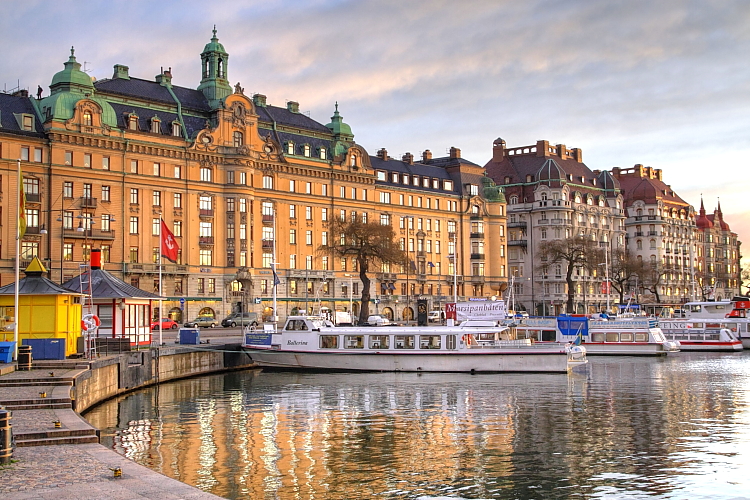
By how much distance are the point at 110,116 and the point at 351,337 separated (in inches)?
1947

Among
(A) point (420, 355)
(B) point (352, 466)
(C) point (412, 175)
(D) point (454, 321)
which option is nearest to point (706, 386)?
(A) point (420, 355)

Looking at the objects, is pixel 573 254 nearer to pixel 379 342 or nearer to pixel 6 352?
pixel 379 342

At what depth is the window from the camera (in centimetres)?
10956

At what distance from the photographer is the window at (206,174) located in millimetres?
109562

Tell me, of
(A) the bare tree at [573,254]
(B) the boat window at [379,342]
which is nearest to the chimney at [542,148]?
(A) the bare tree at [573,254]

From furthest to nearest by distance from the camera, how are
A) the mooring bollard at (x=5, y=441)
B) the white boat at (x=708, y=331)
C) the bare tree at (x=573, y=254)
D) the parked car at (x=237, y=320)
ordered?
1. the bare tree at (x=573, y=254)
2. the parked car at (x=237, y=320)
3. the white boat at (x=708, y=331)
4. the mooring bollard at (x=5, y=441)

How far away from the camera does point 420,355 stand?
63531 millimetres

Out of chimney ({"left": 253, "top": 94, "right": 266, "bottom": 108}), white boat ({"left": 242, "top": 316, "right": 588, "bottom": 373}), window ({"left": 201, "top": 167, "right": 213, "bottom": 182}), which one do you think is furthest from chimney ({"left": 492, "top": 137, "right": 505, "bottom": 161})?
white boat ({"left": 242, "top": 316, "right": 588, "bottom": 373})

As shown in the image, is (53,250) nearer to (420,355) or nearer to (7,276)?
(7,276)

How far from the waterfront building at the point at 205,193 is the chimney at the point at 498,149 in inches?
1573

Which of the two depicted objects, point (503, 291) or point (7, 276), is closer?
point (7, 276)

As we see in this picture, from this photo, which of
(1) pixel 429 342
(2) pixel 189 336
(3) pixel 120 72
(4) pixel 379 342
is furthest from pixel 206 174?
(1) pixel 429 342

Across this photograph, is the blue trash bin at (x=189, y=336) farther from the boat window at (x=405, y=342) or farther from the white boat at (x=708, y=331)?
the white boat at (x=708, y=331)

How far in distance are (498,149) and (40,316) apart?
142 meters
